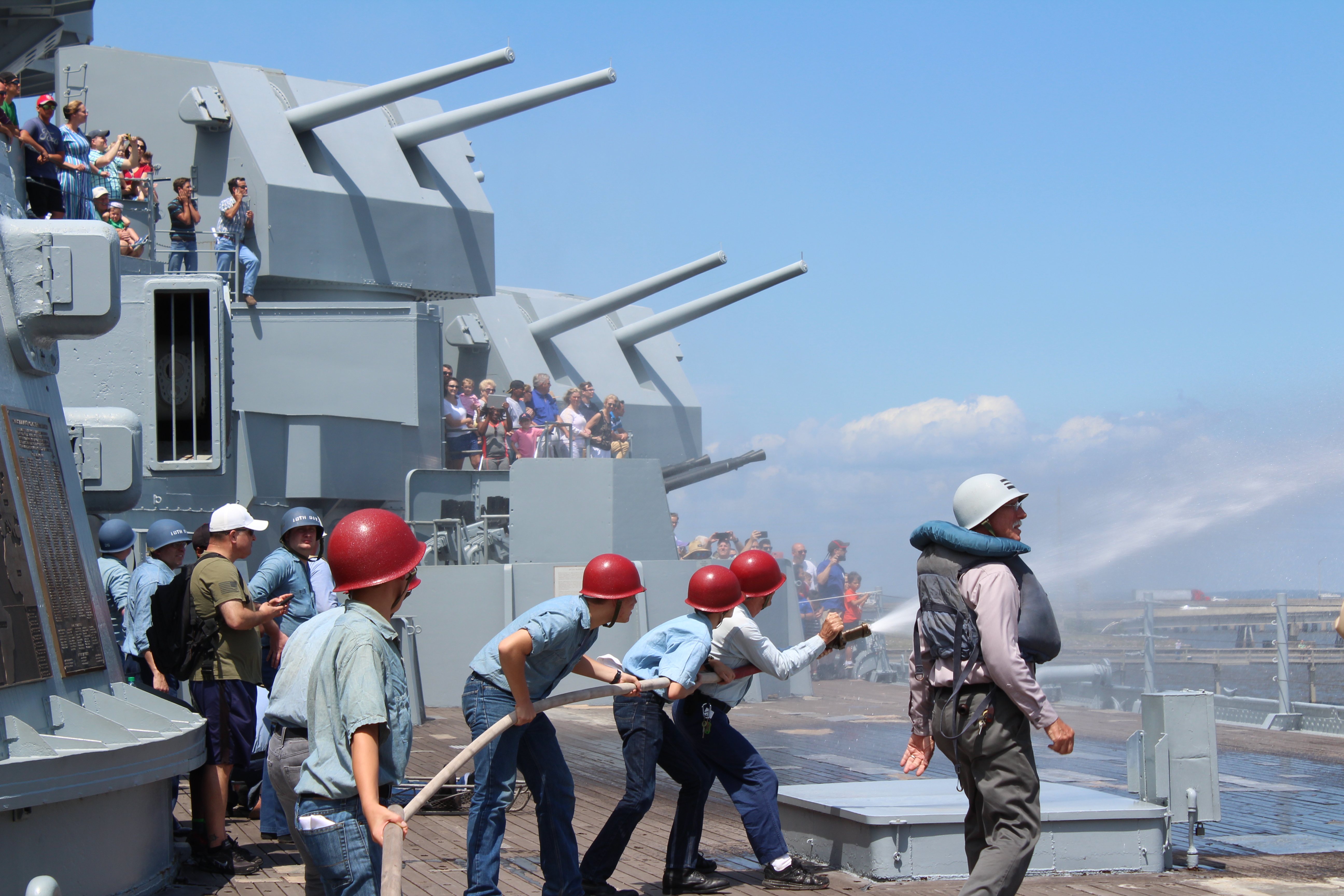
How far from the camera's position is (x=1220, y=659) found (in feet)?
77.8

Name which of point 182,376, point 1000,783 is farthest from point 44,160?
point 1000,783

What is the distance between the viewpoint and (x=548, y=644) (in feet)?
14.2

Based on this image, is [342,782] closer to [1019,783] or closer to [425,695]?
[1019,783]

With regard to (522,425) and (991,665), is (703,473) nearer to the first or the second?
(522,425)

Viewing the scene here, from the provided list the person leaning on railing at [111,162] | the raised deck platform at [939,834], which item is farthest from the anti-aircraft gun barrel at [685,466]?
the raised deck platform at [939,834]

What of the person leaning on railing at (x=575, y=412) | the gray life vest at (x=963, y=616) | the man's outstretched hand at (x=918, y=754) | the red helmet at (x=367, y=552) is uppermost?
the person leaning on railing at (x=575, y=412)

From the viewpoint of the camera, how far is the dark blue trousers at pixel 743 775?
5.34m

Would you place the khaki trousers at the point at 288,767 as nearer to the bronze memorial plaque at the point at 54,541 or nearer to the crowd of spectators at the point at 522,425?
the bronze memorial plaque at the point at 54,541

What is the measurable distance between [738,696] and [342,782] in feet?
8.76

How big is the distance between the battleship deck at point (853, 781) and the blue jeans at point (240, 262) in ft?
15.4

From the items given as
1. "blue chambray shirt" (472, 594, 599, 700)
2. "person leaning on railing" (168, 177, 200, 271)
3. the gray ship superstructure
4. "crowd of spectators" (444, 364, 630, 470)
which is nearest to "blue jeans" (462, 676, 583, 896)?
"blue chambray shirt" (472, 594, 599, 700)

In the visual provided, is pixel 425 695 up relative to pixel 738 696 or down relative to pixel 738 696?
down

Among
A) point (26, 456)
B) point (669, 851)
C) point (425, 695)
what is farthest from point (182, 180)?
point (669, 851)

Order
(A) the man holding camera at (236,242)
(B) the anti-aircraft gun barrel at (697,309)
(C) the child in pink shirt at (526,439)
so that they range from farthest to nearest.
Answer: (B) the anti-aircraft gun barrel at (697,309) < (C) the child in pink shirt at (526,439) < (A) the man holding camera at (236,242)
